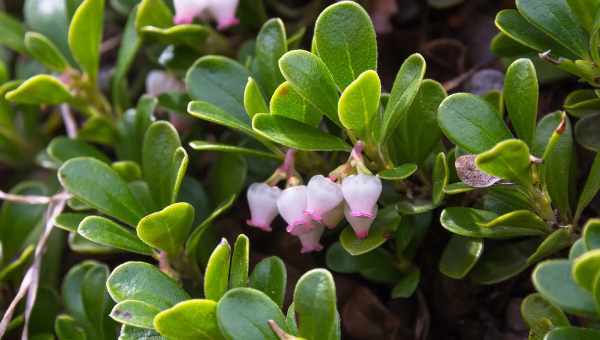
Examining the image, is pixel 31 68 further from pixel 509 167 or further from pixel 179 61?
pixel 509 167

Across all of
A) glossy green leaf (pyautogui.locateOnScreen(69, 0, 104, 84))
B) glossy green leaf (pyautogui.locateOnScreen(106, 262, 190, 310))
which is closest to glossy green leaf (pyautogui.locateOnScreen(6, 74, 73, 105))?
glossy green leaf (pyautogui.locateOnScreen(69, 0, 104, 84))

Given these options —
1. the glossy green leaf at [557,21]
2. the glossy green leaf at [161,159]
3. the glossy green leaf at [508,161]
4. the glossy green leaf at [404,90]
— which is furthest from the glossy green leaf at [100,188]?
the glossy green leaf at [557,21]

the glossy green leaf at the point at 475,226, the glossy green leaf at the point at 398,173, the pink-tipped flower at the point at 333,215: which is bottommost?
the pink-tipped flower at the point at 333,215

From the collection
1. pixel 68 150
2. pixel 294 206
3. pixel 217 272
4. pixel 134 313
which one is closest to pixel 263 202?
pixel 294 206

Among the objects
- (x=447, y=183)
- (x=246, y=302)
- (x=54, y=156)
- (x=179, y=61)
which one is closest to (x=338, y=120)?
(x=447, y=183)

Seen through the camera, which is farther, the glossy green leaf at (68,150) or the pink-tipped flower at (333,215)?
the glossy green leaf at (68,150)

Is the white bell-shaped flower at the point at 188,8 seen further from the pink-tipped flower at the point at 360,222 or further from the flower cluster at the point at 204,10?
the pink-tipped flower at the point at 360,222

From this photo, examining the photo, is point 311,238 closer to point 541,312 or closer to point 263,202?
point 263,202
